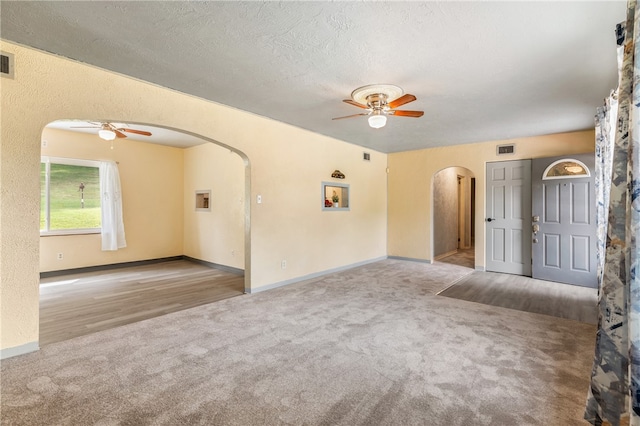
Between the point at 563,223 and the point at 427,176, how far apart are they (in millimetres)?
2667

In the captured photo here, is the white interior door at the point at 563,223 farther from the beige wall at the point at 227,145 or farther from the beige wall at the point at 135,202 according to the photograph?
the beige wall at the point at 135,202

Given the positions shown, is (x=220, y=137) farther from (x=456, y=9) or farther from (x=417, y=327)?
(x=417, y=327)

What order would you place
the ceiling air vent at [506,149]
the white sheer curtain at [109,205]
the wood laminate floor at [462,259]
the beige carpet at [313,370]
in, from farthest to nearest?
the wood laminate floor at [462,259] → the white sheer curtain at [109,205] → the ceiling air vent at [506,149] → the beige carpet at [313,370]

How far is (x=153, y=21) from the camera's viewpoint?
2230 millimetres

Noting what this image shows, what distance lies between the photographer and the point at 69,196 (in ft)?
19.7

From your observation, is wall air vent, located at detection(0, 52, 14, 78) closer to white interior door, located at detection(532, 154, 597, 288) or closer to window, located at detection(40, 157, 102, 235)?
window, located at detection(40, 157, 102, 235)

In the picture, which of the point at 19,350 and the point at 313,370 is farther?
the point at 19,350

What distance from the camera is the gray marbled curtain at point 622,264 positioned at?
50.6 inches

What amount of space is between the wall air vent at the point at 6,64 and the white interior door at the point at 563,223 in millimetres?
7232

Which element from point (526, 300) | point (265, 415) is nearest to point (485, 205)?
point (526, 300)

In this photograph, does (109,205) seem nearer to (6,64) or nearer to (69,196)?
(69,196)

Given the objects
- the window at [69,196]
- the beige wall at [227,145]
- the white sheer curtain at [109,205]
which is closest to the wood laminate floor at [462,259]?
the beige wall at [227,145]

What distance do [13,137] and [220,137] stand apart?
202cm

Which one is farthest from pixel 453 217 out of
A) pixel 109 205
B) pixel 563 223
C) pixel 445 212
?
pixel 109 205
